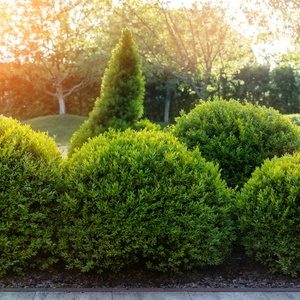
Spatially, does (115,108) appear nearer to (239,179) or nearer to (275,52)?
(239,179)

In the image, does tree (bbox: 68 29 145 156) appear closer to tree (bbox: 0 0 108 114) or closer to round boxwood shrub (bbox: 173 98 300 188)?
round boxwood shrub (bbox: 173 98 300 188)

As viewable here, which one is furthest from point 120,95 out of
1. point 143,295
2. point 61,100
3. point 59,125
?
point 61,100

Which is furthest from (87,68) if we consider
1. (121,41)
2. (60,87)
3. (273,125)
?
(273,125)

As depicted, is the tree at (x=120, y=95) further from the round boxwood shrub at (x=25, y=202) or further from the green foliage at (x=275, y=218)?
the green foliage at (x=275, y=218)

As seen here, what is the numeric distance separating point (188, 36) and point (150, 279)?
1875 cm

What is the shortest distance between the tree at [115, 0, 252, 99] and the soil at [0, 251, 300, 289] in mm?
17123

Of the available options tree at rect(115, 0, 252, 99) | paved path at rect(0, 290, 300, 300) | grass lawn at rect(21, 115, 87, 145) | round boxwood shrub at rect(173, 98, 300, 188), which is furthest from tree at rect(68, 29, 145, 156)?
grass lawn at rect(21, 115, 87, 145)

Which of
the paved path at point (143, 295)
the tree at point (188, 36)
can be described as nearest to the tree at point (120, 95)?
the paved path at point (143, 295)

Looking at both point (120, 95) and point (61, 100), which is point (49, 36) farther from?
point (120, 95)

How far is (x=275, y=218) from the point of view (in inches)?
148

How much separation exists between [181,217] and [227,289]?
30.4 inches

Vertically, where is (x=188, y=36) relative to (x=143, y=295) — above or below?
above

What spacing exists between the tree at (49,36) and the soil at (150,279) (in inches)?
1112

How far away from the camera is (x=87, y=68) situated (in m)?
30.4
